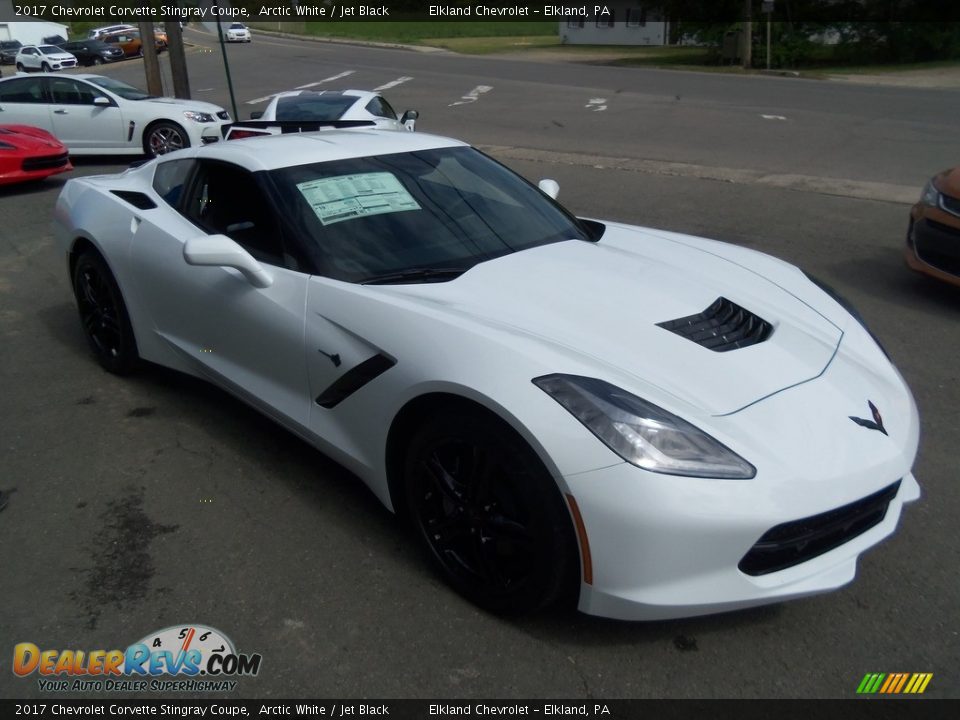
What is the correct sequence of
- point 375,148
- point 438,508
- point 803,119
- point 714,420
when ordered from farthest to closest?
point 803,119, point 375,148, point 438,508, point 714,420

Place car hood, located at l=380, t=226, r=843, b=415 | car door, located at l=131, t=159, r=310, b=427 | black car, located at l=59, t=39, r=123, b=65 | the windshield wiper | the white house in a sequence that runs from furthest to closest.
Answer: the white house → black car, located at l=59, t=39, r=123, b=65 → car door, located at l=131, t=159, r=310, b=427 → the windshield wiper → car hood, located at l=380, t=226, r=843, b=415

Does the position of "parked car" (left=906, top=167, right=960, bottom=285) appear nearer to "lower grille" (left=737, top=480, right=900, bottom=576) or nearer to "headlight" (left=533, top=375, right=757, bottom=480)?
"lower grille" (left=737, top=480, right=900, bottom=576)

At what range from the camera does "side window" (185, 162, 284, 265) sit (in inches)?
146

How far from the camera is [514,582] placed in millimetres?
2777

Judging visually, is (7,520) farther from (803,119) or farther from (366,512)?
(803,119)

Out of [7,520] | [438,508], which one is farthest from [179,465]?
[438,508]

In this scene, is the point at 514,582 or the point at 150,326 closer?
the point at 514,582

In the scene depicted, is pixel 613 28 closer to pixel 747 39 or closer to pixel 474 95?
pixel 747 39

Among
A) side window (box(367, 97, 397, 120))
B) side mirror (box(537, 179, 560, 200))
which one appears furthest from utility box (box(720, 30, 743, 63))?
side mirror (box(537, 179, 560, 200))

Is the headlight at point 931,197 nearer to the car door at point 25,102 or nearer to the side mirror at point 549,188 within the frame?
the side mirror at point 549,188

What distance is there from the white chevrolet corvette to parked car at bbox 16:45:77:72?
41177mm

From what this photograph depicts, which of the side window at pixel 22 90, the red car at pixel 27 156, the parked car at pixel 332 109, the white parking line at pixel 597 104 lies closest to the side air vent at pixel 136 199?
the parked car at pixel 332 109

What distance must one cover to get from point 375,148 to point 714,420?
7.41 feet

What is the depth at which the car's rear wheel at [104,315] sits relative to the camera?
4.63 m
